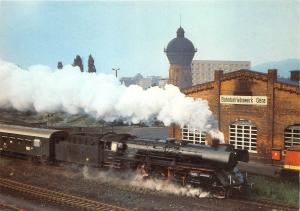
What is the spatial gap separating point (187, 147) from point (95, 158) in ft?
21.4

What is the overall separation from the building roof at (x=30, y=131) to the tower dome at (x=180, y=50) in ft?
247

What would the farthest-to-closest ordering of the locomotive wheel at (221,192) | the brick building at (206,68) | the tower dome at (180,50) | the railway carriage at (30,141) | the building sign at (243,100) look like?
the brick building at (206,68) → the tower dome at (180,50) → the building sign at (243,100) → the railway carriage at (30,141) → the locomotive wheel at (221,192)

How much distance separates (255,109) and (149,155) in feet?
40.2

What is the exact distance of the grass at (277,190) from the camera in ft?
60.8

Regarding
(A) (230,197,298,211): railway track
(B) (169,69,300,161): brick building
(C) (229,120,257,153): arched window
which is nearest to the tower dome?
(B) (169,69,300,161): brick building

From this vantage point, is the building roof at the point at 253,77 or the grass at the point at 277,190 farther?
the building roof at the point at 253,77

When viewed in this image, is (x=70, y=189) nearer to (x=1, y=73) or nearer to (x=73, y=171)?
(x=73, y=171)

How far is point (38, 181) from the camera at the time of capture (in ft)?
72.9

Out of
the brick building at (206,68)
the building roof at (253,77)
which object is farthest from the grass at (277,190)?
the brick building at (206,68)

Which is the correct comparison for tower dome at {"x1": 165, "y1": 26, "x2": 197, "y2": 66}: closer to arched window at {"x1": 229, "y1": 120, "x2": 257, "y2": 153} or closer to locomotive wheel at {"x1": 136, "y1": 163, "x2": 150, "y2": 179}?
arched window at {"x1": 229, "y1": 120, "x2": 257, "y2": 153}

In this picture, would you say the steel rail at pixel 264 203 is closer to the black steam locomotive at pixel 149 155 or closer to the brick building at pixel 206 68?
the black steam locomotive at pixel 149 155

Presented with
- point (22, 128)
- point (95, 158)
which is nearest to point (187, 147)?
point (95, 158)

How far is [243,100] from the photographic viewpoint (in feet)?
95.6

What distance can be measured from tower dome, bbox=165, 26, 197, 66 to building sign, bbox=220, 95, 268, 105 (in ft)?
233
